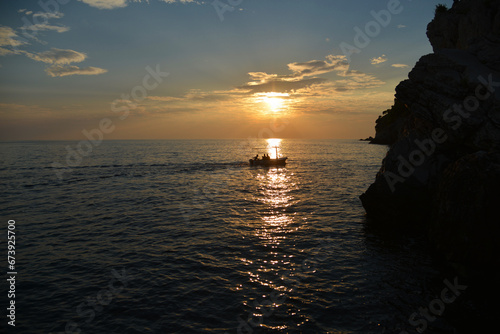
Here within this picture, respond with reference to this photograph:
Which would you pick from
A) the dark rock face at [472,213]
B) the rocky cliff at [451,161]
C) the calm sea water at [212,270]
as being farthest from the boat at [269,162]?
the dark rock face at [472,213]

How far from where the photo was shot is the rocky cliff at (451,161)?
15.0 meters

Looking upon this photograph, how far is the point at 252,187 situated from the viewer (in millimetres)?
44969

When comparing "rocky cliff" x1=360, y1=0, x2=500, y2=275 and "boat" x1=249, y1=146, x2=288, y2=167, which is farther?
"boat" x1=249, y1=146, x2=288, y2=167

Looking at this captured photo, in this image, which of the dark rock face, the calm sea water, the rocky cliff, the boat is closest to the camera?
the calm sea water

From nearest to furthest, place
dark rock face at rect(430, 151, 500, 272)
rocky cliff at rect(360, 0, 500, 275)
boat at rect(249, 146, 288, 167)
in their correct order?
dark rock face at rect(430, 151, 500, 272) < rocky cliff at rect(360, 0, 500, 275) < boat at rect(249, 146, 288, 167)

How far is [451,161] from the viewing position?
22266 millimetres

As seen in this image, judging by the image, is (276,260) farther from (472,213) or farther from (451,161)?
(451,161)

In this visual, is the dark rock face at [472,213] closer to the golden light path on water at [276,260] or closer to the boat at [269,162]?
the golden light path on water at [276,260]

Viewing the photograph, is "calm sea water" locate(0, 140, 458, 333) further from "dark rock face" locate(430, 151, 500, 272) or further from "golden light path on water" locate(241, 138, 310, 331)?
"dark rock face" locate(430, 151, 500, 272)

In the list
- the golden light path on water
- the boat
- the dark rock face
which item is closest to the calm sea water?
the golden light path on water

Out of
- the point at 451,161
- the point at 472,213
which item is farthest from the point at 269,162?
the point at 472,213

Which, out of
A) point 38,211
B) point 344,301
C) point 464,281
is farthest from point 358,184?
point 38,211

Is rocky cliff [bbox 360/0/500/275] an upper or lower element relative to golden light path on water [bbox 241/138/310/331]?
upper

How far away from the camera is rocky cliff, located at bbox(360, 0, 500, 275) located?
49.1 ft
